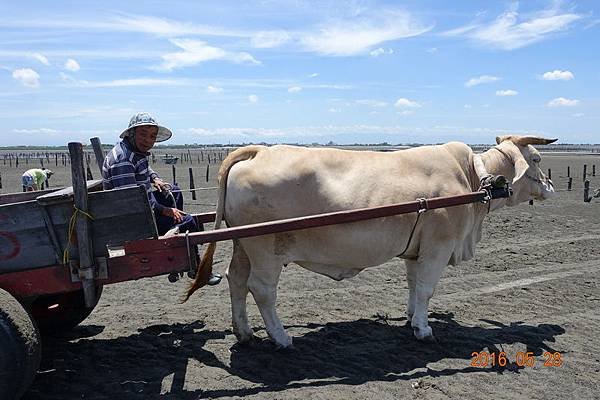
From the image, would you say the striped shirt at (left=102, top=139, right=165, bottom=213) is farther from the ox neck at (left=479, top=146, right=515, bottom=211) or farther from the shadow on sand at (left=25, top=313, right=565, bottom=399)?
the ox neck at (left=479, top=146, right=515, bottom=211)

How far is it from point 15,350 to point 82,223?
1.04 m

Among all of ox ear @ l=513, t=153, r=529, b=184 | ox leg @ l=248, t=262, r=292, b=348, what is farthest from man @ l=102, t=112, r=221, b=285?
ox ear @ l=513, t=153, r=529, b=184

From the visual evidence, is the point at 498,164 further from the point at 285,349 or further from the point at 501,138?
the point at 285,349

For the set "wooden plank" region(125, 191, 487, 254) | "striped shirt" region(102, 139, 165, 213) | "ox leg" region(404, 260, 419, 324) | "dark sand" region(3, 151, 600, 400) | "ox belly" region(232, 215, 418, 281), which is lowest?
"dark sand" region(3, 151, 600, 400)

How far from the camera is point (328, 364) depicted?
207 inches

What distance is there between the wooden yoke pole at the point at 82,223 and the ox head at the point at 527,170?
195 inches

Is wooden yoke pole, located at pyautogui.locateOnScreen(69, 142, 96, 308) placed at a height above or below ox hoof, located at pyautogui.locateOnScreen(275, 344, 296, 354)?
above

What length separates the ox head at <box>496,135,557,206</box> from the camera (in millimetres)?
6648

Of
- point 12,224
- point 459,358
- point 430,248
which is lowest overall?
point 459,358

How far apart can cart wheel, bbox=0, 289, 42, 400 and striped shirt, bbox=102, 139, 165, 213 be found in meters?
1.50

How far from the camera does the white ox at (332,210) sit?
5.36 metres

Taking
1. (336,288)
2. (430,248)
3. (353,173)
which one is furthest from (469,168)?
(336,288)

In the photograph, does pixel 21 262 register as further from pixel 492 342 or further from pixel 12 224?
pixel 492 342

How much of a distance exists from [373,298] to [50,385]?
4.22 m
